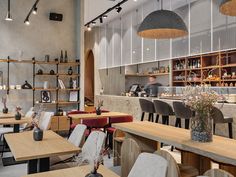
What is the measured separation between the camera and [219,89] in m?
5.96

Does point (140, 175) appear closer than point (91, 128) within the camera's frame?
Yes

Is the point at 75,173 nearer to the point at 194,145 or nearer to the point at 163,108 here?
the point at 194,145

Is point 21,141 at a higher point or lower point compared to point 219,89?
lower

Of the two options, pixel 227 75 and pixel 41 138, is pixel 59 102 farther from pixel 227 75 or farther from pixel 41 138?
pixel 227 75

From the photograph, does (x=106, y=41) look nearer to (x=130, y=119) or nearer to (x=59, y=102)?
(x=59, y=102)

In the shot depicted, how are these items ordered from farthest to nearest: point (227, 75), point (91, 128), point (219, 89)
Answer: point (227, 75) → point (219, 89) → point (91, 128)

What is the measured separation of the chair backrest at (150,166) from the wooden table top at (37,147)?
0.93 m

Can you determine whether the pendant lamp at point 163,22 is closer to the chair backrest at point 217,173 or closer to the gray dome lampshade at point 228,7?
the gray dome lampshade at point 228,7

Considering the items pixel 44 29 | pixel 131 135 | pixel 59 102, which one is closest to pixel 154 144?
pixel 131 135

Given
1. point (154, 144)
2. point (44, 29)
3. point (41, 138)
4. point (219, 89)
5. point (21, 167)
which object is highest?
point (44, 29)

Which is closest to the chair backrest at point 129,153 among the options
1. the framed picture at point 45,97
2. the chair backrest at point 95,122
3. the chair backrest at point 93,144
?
the chair backrest at point 93,144

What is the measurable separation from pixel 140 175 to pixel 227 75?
5.92 meters

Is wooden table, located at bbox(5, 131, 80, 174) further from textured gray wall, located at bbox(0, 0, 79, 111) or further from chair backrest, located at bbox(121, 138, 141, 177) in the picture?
textured gray wall, located at bbox(0, 0, 79, 111)

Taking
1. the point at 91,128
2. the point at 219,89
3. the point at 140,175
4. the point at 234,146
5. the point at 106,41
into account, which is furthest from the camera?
the point at 106,41
